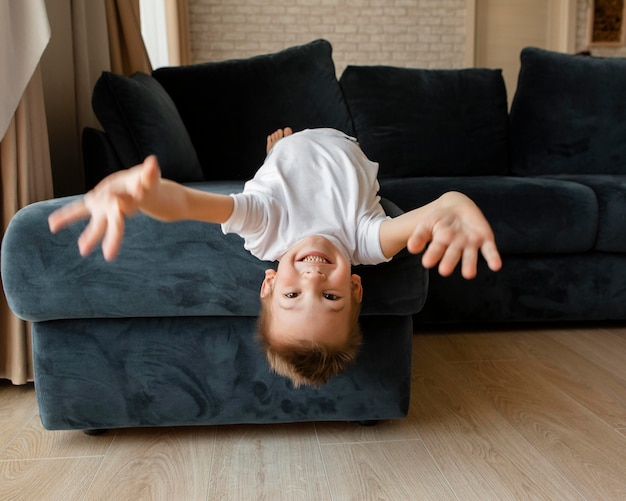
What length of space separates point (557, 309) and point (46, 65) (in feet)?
6.86

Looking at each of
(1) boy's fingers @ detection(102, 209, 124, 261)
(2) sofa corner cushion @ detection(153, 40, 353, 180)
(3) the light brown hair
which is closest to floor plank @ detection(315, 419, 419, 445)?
(3) the light brown hair

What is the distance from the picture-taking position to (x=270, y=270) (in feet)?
4.67

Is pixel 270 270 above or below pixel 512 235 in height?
above

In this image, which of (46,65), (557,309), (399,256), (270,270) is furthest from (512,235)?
(46,65)

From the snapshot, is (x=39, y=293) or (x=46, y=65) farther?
(x=46, y=65)

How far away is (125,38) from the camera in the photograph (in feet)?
9.34

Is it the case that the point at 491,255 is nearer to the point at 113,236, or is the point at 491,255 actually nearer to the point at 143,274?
the point at 113,236

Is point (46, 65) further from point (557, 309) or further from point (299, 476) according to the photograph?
point (557, 309)

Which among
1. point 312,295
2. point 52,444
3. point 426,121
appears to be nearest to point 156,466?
point 52,444

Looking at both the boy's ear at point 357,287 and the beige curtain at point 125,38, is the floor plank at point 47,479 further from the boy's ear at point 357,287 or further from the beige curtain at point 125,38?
the beige curtain at point 125,38

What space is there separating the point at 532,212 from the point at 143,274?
1458 mm

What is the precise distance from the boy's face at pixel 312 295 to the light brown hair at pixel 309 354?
19 millimetres

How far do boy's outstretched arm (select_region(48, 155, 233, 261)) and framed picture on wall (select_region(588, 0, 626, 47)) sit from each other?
613 cm

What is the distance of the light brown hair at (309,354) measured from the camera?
1287 millimetres
